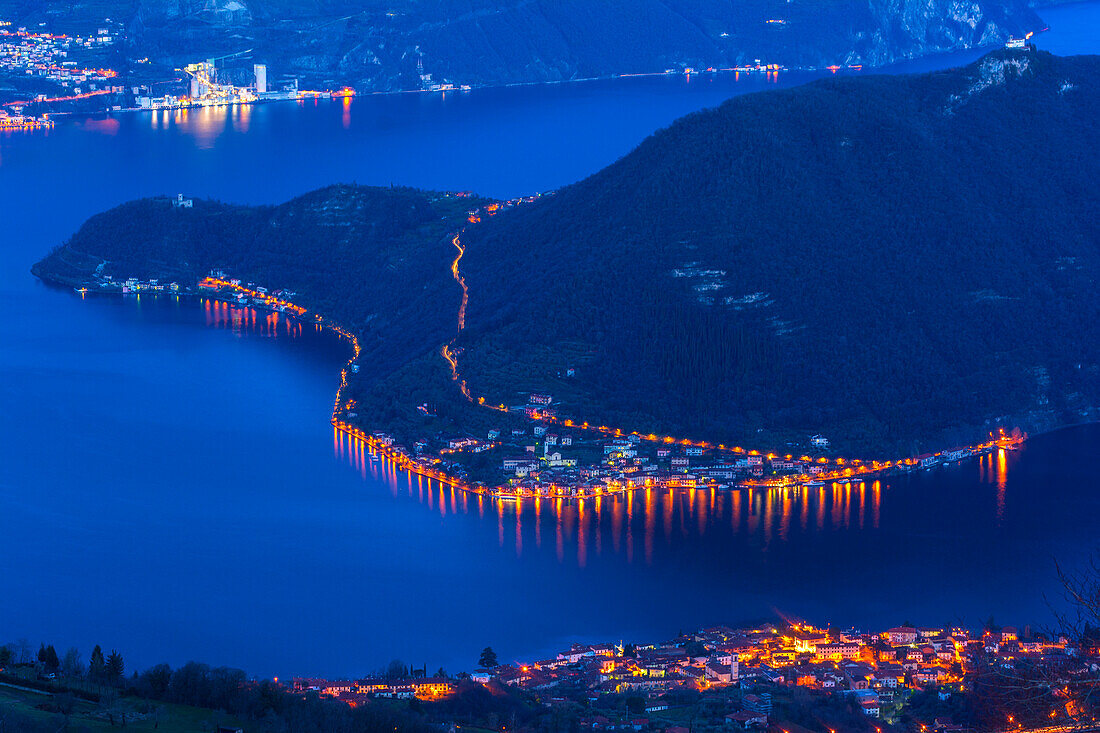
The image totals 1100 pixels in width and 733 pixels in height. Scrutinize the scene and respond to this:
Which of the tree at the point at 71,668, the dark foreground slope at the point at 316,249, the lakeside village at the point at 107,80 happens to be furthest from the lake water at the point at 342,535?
the lakeside village at the point at 107,80

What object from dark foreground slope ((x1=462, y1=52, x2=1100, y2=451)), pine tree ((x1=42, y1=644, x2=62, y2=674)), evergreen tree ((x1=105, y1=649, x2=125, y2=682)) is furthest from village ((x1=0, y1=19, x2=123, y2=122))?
evergreen tree ((x1=105, y1=649, x2=125, y2=682))

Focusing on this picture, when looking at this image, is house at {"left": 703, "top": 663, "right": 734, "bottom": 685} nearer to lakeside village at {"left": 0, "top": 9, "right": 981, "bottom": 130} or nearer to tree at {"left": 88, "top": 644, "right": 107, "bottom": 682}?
tree at {"left": 88, "top": 644, "right": 107, "bottom": 682}

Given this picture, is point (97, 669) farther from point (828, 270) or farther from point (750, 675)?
point (828, 270)

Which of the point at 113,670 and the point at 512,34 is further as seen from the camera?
the point at 512,34

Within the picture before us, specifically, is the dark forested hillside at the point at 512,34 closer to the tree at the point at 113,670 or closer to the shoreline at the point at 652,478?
the shoreline at the point at 652,478

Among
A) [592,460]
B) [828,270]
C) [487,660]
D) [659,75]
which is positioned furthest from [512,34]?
[487,660]

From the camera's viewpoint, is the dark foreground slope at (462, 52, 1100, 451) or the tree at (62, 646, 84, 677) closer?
the tree at (62, 646, 84, 677)

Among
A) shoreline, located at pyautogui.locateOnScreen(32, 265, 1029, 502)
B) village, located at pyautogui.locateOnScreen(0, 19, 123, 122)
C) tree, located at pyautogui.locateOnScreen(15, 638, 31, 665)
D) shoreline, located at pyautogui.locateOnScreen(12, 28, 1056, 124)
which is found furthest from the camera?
shoreline, located at pyautogui.locateOnScreen(12, 28, 1056, 124)

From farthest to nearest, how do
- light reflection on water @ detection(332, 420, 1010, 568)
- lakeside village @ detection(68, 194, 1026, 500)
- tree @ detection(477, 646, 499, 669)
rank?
lakeside village @ detection(68, 194, 1026, 500) → light reflection on water @ detection(332, 420, 1010, 568) → tree @ detection(477, 646, 499, 669)

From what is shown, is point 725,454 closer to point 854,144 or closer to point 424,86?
point 854,144
